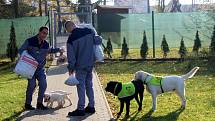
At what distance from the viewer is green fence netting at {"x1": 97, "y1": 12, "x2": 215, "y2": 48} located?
2594 cm

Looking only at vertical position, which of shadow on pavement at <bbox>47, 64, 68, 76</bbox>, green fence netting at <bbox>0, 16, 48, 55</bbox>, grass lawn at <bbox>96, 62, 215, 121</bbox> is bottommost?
shadow on pavement at <bbox>47, 64, 68, 76</bbox>

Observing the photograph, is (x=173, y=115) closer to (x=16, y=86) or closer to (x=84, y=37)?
(x=84, y=37)

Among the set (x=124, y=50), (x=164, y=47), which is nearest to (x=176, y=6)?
(x=164, y=47)

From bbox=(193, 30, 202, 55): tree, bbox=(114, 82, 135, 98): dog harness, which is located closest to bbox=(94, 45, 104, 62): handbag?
bbox=(114, 82, 135, 98): dog harness

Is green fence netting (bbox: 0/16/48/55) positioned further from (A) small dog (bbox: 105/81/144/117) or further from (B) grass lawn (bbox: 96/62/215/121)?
(A) small dog (bbox: 105/81/144/117)

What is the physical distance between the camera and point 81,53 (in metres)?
9.66

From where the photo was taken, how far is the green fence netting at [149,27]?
85.1 feet

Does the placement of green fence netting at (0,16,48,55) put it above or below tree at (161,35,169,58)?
above

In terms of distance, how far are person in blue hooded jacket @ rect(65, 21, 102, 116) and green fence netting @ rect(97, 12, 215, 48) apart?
16.2m

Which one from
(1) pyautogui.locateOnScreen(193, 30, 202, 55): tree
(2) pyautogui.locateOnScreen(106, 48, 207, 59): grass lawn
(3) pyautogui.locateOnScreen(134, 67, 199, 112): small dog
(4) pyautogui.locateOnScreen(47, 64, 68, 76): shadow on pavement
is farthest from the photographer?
(2) pyautogui.locateOnScreen(106, 48, 207, 59): grass lawn

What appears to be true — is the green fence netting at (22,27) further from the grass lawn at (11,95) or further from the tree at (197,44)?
the tree at (197,44)

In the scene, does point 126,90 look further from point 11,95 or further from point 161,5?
point 161,5

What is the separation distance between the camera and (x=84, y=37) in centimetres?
962

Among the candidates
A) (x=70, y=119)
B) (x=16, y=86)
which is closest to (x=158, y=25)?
(x=16, y=86)
